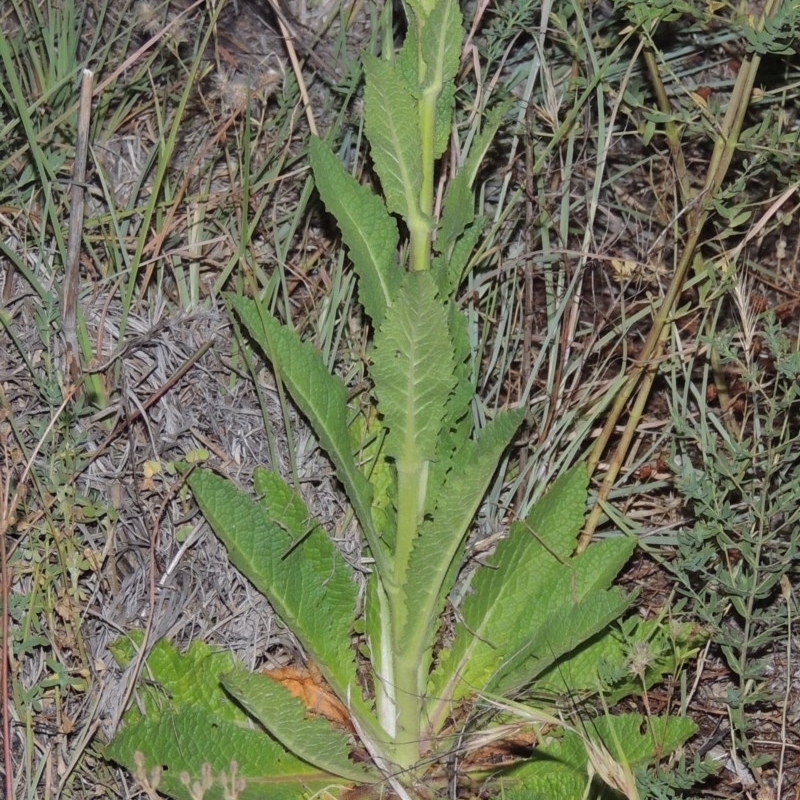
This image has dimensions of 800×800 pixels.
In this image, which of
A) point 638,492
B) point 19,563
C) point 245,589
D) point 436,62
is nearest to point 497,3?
point 436,62

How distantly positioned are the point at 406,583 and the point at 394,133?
0.68 meters

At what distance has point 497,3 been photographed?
6.01ft

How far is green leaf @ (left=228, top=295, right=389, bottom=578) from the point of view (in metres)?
1.60

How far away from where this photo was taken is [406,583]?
1.60 meters

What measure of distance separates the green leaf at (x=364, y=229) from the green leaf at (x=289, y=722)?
1.86 ft

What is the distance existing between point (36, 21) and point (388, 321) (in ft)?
2.95

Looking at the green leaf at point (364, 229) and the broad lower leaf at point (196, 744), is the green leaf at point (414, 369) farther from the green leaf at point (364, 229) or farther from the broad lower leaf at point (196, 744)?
the broad lower leaf at point (196, 744)

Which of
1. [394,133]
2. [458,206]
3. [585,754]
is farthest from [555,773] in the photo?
[394,133]

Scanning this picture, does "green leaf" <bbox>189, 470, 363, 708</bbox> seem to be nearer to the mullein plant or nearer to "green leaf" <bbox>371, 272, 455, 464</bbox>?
the mullein plant

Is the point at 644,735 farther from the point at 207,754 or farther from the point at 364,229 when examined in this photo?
the point at 364,229

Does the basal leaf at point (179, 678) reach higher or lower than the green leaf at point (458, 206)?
lower

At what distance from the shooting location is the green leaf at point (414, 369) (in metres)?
1.45

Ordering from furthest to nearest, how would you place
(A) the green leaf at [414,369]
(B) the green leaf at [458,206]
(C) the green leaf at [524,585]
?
(C) the green leaf at [524,585] → (B) the green leaf at [458,206] → (A) the green leaf at [414,369]

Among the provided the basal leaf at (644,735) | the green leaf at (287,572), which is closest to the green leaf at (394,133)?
the green leaf at (287,572)
